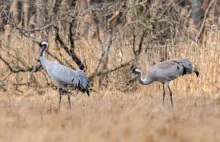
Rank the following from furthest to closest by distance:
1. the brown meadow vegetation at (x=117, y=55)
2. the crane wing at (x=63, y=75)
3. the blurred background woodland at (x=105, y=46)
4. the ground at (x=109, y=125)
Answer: the blurred background woodland at (x=105, y=46), the brown meadow vegetation at (x=117, y=55), the crane wing at (x=63, y=75), the ground at (x=109, y=125)

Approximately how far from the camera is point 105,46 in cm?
1382

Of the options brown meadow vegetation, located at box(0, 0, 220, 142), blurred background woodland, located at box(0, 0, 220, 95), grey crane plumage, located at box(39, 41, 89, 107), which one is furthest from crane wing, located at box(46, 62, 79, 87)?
blurred background woodland, located at box(0, 0, 220, 95)

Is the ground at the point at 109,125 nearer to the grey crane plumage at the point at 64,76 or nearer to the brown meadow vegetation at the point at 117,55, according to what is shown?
the grey crane plumage at the point at 64,76

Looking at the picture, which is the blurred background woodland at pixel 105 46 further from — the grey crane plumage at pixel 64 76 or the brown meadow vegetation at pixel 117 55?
the grey crane plumage at pixel 64 76

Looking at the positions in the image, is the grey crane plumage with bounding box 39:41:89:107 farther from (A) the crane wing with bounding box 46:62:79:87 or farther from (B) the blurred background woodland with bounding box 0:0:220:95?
(B) the blurred background woodland with bounding box 0:0:220:95

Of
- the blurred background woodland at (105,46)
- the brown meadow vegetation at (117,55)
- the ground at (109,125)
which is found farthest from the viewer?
the blurred background woodland at (105,46)

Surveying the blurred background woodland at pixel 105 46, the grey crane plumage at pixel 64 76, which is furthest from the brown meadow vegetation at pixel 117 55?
the grey crane plumage at pixel 64 76

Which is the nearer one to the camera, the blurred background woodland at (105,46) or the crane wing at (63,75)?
the crane wing at (63,75)

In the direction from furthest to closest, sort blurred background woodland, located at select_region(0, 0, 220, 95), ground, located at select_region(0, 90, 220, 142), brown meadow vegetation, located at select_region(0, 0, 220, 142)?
blurred background woodland, located at select_region(0, 0, 220, 95)
brown meadow vegetation, located at select_region(0, 0, 220, 142)
ground, located at select_region(0, 90, 220, 142)

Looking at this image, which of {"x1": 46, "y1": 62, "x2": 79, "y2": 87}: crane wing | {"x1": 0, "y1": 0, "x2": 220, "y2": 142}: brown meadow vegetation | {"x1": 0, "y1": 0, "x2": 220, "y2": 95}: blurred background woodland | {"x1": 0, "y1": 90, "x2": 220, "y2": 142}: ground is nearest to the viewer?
{"x1": 0, "y1": 90, "x2": 220, "y2": 142}: ground

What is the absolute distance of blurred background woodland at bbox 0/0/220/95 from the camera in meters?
13.3

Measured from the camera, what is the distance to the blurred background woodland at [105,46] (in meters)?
13.3

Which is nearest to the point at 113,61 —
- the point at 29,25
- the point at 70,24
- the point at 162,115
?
the point at 70,24

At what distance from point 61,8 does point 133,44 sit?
1723 millimetres
